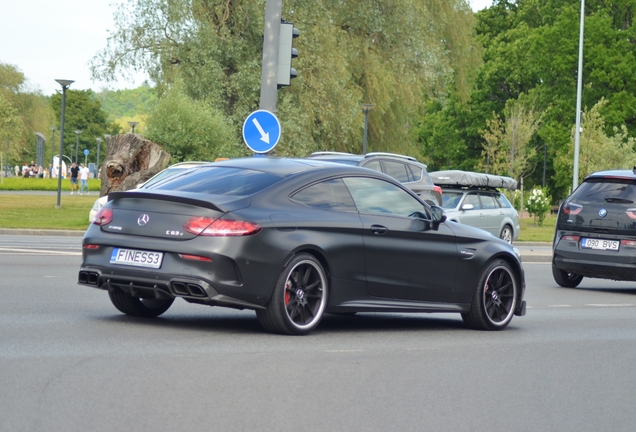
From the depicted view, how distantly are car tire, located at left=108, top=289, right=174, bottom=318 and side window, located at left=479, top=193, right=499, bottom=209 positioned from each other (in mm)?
19100

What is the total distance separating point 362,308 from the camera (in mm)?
9750

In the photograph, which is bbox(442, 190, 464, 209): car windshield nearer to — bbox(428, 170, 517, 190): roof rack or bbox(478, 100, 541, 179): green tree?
bbox(428, 170, 517, 190): roof rack

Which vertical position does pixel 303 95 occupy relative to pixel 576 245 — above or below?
above

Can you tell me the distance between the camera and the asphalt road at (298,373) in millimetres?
6035

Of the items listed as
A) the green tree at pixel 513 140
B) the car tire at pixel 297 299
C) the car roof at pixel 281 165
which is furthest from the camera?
the green tree at pixel 513 140

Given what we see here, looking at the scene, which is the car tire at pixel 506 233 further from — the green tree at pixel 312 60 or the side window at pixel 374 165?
the green tree at pixel 312 60

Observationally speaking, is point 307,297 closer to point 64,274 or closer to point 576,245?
point 64,274

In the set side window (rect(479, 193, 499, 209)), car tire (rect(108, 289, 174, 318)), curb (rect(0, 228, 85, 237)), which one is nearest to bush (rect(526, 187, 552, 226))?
side window (rect(479, 193, 499, 209))

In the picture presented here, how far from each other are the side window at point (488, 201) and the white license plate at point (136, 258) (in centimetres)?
2012

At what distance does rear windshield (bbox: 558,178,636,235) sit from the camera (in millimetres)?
16531

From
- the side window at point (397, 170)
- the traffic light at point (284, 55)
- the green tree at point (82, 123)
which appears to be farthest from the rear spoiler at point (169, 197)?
the green tree at point (82, 123)

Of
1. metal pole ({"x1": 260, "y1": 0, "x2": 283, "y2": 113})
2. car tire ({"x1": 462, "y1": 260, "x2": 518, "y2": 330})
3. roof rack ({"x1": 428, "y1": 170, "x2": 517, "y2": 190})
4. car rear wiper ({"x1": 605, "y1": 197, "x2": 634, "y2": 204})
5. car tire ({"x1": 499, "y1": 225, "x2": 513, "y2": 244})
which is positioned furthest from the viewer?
roof rack ({"x1": 428, "y1": 170, "x2": 517, "y2": 190})

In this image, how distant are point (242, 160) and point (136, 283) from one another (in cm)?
179

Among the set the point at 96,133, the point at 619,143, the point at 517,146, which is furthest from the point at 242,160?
the point at 96,133
